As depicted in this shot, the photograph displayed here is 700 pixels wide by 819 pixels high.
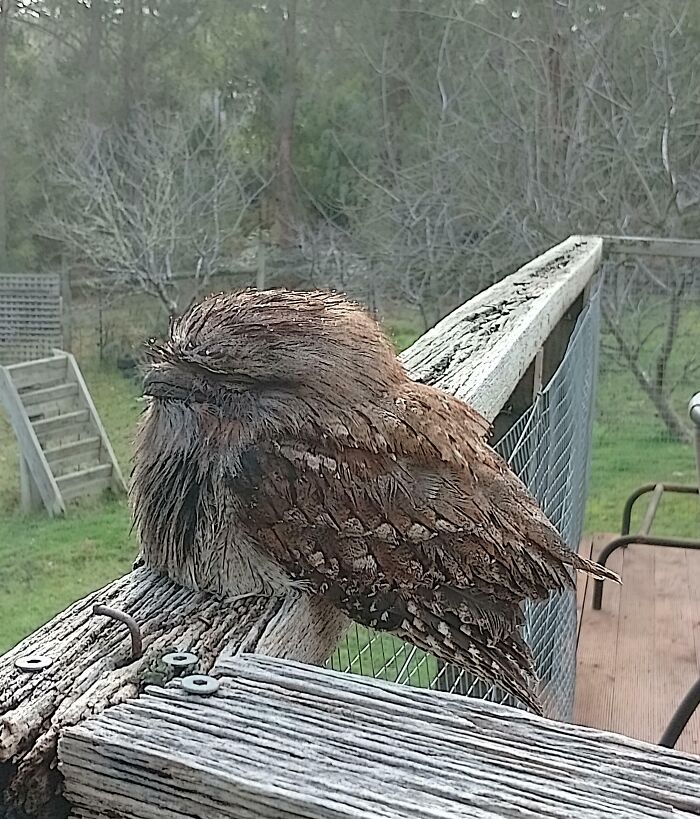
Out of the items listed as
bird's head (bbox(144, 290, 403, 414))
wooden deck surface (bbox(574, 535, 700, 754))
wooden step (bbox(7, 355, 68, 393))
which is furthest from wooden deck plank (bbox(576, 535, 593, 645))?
wooden step (bbox(7, 355, 68, 393))

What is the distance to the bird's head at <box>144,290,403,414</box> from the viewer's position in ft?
2.26

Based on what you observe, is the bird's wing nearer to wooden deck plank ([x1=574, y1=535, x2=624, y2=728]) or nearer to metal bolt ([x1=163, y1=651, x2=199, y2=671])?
metal bolt ([x1=163, y1=651, x2=199, y2=671])

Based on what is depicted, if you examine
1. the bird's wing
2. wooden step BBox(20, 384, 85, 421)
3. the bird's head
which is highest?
the bird's head

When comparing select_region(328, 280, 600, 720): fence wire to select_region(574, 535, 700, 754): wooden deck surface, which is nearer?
select_region(328, 280, 600, 720): fence wire

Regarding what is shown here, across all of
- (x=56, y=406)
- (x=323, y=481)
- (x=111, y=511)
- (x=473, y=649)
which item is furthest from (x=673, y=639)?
(x=56, y=406)

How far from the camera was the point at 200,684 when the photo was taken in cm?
39

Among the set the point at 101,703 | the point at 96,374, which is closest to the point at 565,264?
the point at 101,703

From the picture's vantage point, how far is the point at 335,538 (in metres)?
0.68

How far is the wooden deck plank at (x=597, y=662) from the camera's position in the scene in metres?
1.72

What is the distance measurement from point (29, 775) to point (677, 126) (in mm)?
3613

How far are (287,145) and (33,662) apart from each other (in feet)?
12.8

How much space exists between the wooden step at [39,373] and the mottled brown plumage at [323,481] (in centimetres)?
312

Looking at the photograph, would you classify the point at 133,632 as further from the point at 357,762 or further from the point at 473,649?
the point at 473,649

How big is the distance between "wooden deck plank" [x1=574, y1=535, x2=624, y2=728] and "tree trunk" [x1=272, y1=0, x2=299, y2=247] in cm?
238
